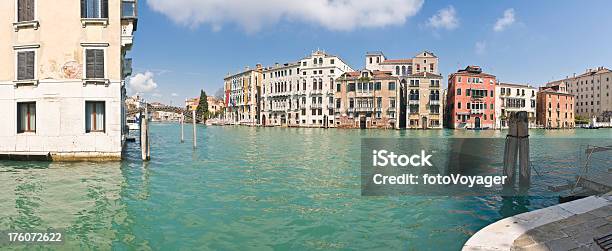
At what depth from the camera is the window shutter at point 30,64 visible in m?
14.4

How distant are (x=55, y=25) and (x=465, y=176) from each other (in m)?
17.9

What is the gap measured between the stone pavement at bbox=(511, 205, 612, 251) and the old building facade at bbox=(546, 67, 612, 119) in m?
92.8

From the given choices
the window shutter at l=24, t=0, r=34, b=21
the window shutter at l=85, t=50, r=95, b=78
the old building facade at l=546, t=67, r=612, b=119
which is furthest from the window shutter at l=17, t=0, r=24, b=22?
the old building facade at l=546, t=67, r=612, b=119

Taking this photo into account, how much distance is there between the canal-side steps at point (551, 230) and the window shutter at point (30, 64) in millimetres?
17093

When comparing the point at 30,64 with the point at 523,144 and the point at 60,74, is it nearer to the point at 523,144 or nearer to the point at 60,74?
the point at 60,74

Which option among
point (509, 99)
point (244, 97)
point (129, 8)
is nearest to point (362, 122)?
point (509, 99)

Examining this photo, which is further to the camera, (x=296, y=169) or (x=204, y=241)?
(x=296, y=169)

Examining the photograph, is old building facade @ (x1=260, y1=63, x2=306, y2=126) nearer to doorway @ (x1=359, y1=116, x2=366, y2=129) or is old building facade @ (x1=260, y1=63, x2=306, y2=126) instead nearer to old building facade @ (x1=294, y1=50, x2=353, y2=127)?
old building facade @ (x1=294, y1=50, x2=353, y2=127)

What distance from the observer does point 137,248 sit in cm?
606

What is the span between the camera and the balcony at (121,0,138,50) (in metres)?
15.1

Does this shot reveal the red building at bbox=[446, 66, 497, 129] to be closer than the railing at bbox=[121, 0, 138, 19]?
No

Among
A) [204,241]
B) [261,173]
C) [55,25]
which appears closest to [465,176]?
[261,173]

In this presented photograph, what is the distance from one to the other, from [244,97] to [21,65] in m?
65.6

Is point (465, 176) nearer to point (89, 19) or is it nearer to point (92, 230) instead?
point (92, 230)
